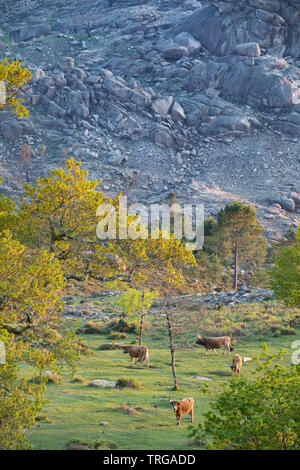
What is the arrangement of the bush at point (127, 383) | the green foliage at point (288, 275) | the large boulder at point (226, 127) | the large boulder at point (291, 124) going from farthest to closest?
the large boulder at point (291, 124) < the large boulder at point (226, 127) < the green foliage at point (288, 275) < the bush at point (127, 383)

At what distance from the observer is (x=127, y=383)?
2412 cm

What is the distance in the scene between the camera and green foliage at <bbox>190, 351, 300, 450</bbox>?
1131cm

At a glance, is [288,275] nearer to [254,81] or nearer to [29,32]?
[254,81]

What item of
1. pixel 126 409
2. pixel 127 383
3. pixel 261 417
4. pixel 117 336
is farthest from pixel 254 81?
pixel 261 417

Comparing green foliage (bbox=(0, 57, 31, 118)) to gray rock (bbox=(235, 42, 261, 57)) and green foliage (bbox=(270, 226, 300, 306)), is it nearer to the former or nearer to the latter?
green foliage (bbox=(270, 226, 300, 306))

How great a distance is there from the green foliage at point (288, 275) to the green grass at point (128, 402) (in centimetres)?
409

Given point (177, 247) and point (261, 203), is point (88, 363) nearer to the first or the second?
point (177, 247)

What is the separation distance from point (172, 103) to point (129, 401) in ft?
422

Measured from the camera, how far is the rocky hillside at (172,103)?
378 ft

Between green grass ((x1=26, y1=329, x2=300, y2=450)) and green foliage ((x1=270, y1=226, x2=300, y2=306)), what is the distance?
409 centimetres

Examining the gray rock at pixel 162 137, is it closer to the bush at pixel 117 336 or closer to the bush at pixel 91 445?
the bush at pixel 117 336

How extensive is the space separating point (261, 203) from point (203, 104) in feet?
162

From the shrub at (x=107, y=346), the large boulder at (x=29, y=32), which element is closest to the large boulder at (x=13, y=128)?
the large boulder at (x=29, y=32)

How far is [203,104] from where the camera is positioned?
477 ft
